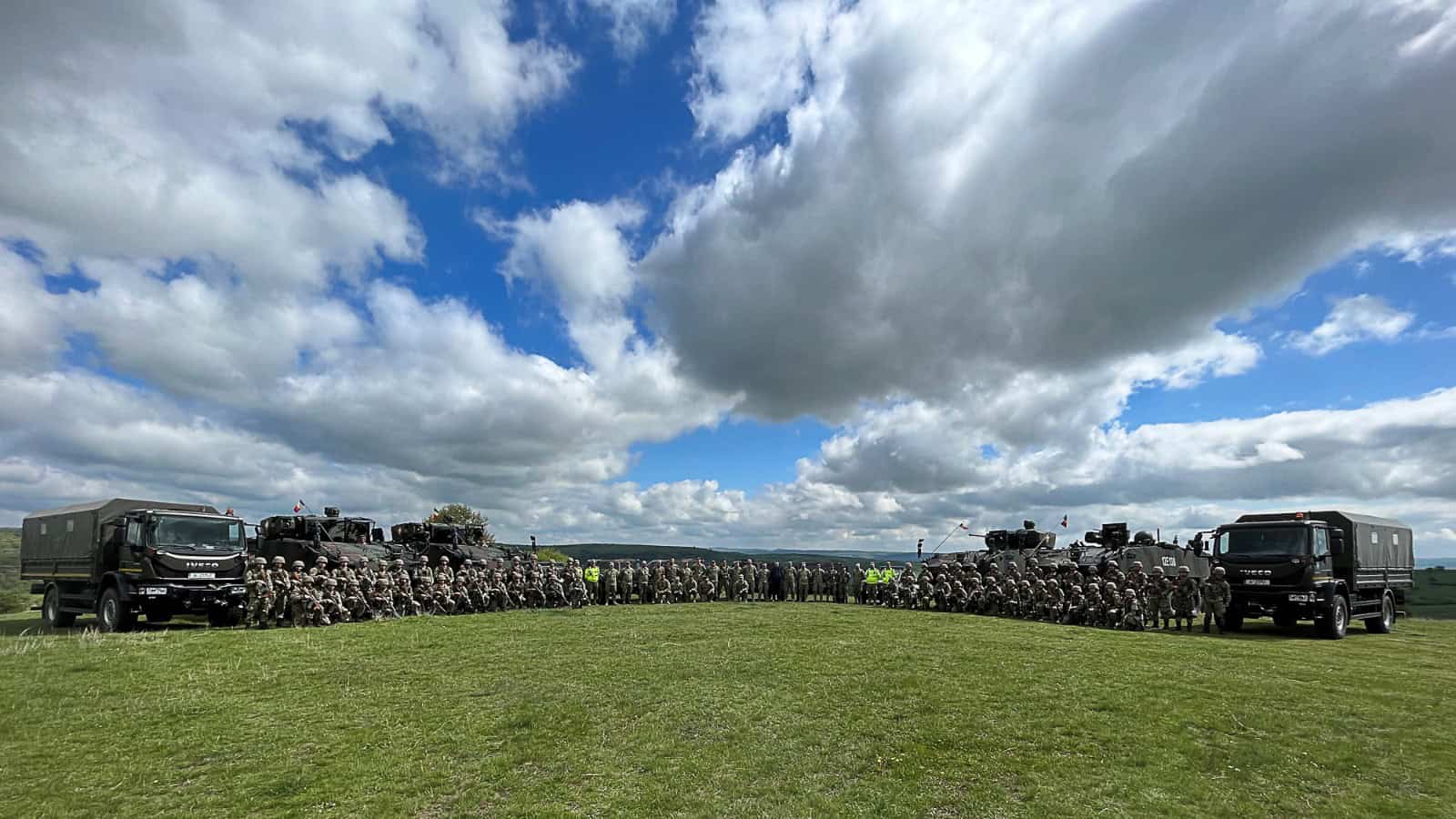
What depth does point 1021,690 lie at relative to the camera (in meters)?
10.0

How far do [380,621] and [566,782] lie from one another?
1428 centimetres

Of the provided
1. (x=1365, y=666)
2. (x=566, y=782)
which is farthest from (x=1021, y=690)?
(x=1365, y=666)

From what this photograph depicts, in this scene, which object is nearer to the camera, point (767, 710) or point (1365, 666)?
point (767, 710)

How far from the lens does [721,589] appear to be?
29.2 m

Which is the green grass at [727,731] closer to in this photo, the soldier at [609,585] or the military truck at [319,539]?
the military truck at [319,539]

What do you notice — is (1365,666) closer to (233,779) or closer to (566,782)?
(566,782)

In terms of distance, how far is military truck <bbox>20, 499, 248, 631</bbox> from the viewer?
17.5 metres

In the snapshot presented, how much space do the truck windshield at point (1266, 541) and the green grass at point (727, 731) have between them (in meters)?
4.20

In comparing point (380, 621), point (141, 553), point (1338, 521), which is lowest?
point (380, 621)

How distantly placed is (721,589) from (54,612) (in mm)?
18733

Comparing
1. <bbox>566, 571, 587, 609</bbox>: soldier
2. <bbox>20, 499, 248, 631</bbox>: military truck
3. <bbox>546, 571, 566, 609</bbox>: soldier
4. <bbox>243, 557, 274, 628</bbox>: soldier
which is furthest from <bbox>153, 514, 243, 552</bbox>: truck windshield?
<bbox>566, 571, 587, 609</bbox>: soldier

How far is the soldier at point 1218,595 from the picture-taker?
1827 centimetres

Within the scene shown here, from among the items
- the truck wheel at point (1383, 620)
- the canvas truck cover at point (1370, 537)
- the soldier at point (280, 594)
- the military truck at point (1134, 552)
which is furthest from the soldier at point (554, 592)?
the truck wheel at point (1383, 620)

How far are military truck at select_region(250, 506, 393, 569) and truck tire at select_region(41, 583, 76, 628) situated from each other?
14.2 feet
